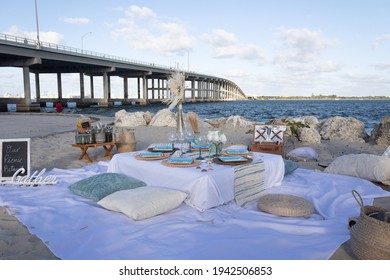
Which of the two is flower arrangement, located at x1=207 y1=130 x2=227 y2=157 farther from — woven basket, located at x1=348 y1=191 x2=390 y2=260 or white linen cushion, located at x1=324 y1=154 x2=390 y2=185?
white linen cushion, located at x1=324 y1=154 x2=390 y2=185

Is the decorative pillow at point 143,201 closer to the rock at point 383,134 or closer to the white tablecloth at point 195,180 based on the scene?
the white tablecloth at point 195,180

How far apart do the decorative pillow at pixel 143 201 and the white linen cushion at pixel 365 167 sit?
354 cm

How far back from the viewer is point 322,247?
2830mm

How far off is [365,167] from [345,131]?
7.06m

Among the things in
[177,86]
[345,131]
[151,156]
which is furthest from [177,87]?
[345,131]

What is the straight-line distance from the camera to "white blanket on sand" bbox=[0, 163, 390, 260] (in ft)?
9.07

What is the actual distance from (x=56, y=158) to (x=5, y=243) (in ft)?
15.4

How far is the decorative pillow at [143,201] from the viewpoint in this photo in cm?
336

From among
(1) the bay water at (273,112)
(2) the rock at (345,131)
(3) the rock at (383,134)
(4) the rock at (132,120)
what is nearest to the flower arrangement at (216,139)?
(3) the rock at (383,134)

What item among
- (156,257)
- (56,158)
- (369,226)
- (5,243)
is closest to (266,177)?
(369,226)

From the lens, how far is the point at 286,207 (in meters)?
3.58

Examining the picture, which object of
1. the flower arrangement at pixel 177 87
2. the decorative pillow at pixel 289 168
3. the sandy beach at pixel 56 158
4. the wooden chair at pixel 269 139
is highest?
the flower arrangement at pixel 177 87

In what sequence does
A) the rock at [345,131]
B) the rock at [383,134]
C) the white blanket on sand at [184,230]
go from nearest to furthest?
the white blanket on sand at [184,230], the rock at [383,134], the rock at [345,131]
